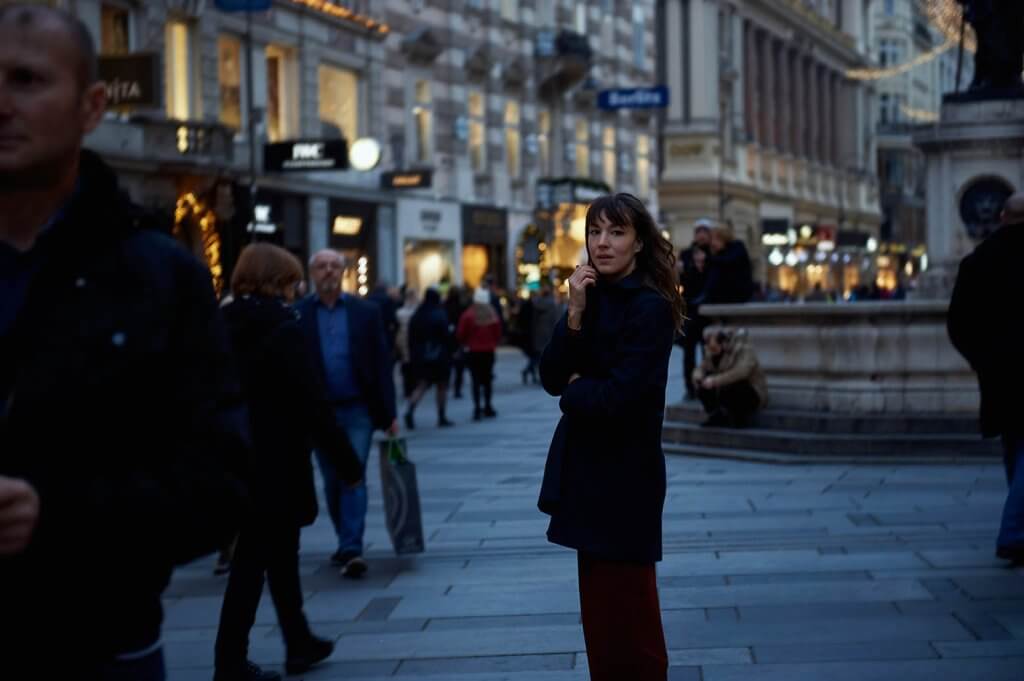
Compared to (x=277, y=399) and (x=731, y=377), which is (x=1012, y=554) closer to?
(x=277, y=399)

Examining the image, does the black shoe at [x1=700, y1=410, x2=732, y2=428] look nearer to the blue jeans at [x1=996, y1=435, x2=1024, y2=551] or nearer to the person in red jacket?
the person in red jacket

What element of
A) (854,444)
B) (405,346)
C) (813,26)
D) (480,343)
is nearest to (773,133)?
(813,26)

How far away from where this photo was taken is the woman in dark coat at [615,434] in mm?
5285

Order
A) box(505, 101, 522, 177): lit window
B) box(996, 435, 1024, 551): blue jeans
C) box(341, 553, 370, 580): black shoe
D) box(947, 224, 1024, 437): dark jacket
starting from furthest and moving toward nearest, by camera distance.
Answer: box(505, 101, 522, 177): lit window, box(341, 553, 370, 580): black shoe, box(947, 224, 1024, 437): dark jacket, box(996, 435, 1024, 551): blue jeans

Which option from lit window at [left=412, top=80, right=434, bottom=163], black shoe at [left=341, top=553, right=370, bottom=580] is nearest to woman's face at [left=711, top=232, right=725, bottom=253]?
black shoe at [left=341, top=553, right=370, bottom=580]

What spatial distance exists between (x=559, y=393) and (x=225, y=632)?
2350mm

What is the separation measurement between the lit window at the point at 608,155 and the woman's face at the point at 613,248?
5118 cm

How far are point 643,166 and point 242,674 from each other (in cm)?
5500

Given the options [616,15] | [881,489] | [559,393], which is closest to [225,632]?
[559,393]

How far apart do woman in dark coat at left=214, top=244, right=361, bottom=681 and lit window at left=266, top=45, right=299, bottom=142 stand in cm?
2894

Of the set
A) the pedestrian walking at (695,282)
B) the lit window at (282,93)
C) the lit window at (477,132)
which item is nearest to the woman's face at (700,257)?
the pedestrian walking at (695,282)

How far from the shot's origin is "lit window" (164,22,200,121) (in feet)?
103

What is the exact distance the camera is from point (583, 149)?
5438cm

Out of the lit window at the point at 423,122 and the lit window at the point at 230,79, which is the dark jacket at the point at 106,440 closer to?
the lit window at the point at 230,79
